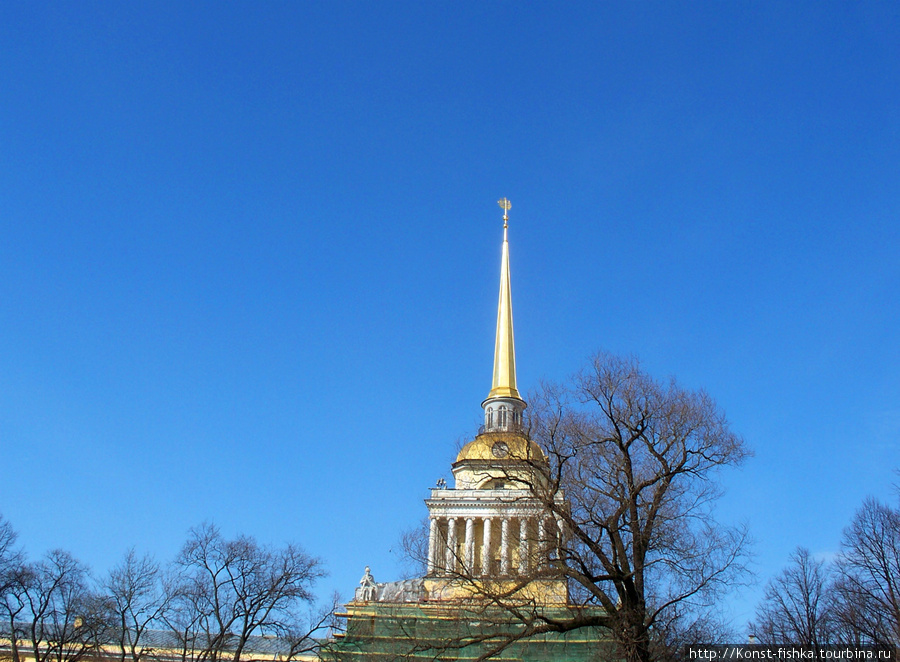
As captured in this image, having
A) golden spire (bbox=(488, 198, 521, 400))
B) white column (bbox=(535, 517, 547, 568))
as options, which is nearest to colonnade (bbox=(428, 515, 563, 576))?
white column (bbox=(535, 517, 547, 568))

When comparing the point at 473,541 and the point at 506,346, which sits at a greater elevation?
the point at 506,346

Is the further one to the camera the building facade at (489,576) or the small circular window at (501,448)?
the small circular window at (501,448)

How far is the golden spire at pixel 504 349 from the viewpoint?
4135 cm

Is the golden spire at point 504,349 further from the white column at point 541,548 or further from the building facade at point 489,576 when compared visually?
the white column at point 541,548

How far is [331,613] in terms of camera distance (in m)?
25.2

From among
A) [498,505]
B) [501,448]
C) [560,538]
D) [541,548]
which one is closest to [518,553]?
[541,548]

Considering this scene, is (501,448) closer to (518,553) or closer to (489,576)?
(518,553)

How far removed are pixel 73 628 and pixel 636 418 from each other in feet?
76.6

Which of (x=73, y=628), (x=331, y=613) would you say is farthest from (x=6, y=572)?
(x=331, y=613)

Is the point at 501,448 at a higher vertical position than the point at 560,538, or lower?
higher

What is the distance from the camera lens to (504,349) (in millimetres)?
42719

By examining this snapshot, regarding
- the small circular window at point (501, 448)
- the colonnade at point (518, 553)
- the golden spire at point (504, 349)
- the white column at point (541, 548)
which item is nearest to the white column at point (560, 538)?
the colonnade at point (518, 553)

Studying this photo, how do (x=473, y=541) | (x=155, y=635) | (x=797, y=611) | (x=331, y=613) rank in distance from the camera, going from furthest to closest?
1. (x=155, y=635)
2. (x=473, y=541)
3. (x=797, y=611)
4. (x=331, y=613)

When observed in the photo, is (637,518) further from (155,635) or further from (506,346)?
(155,635)
